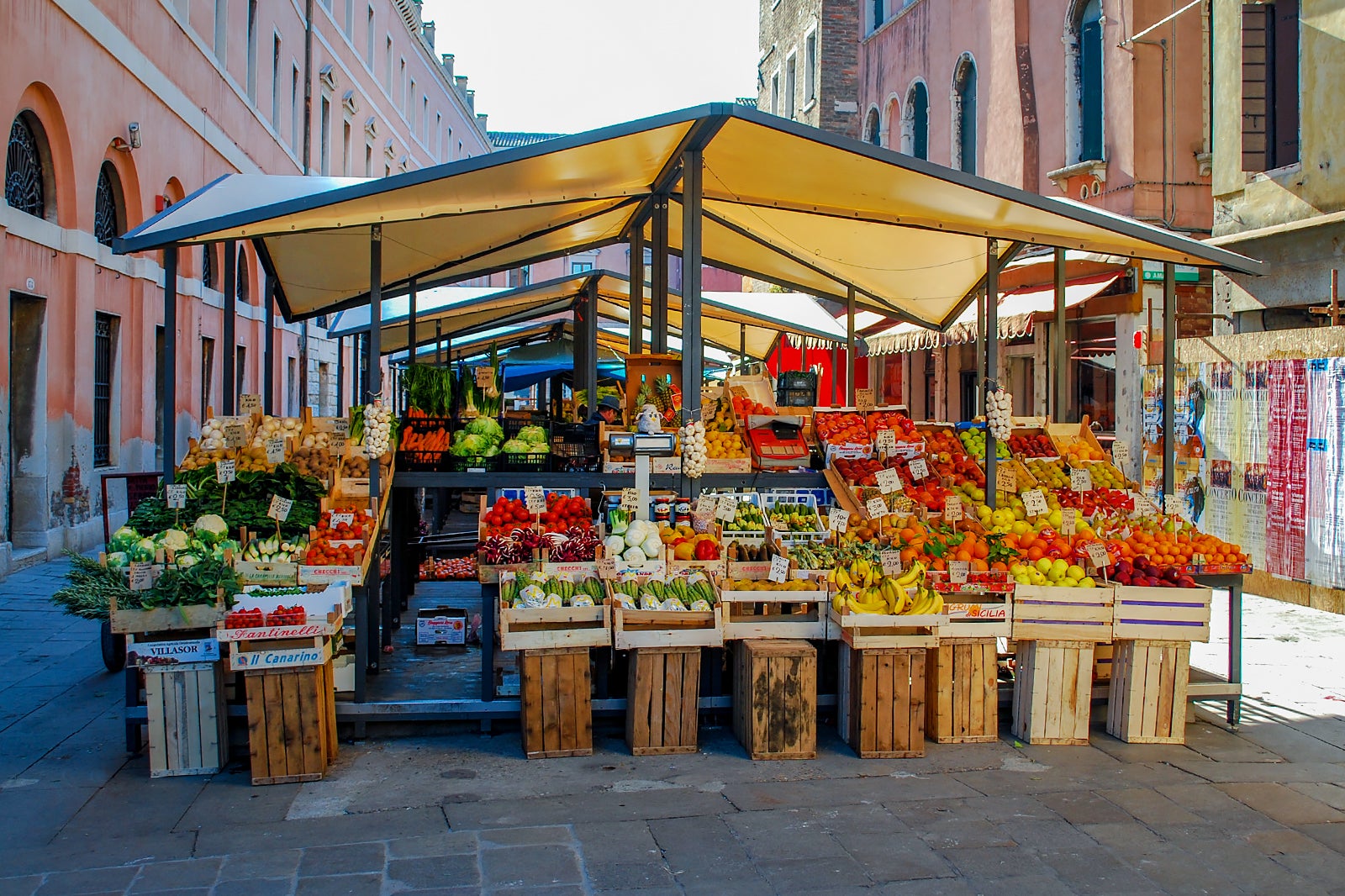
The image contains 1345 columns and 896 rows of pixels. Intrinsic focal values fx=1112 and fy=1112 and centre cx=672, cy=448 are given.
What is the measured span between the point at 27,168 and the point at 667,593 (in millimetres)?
9703

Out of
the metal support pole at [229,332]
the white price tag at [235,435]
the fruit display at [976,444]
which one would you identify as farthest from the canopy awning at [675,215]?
the fruit display at [976,444]

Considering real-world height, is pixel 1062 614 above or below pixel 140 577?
below

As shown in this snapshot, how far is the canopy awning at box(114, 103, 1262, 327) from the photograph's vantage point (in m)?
6.77

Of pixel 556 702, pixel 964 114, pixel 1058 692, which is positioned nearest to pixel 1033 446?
pixel 1058 692

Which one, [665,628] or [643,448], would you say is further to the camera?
[643,448]

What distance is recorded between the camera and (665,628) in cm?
610

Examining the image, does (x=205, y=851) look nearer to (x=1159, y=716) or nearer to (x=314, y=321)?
(x=1159, y=716)

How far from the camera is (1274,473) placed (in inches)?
438

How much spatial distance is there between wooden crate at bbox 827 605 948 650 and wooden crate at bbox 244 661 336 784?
280 cm

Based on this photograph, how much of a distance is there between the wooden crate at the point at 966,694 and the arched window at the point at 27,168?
1028cm

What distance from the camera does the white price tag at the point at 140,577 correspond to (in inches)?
231

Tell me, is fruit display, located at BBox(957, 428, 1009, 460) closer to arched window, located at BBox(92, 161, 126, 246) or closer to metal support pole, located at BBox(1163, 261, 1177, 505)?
metal support pole, located at BBox(1163, 261, 1177, 505)

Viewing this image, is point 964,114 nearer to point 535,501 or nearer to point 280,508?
point 535,501

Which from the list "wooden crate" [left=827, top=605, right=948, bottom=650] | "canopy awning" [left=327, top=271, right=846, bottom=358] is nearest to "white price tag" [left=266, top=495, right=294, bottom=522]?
"wooden crate" [left=827, top=605, right=948, bottom=650]
